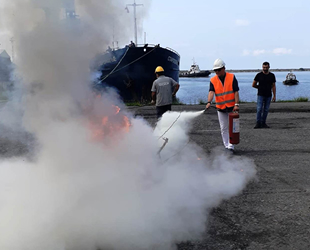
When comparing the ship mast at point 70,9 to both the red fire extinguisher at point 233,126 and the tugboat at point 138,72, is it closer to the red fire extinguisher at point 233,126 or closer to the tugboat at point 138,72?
the red fire extinguisher at point 233,126

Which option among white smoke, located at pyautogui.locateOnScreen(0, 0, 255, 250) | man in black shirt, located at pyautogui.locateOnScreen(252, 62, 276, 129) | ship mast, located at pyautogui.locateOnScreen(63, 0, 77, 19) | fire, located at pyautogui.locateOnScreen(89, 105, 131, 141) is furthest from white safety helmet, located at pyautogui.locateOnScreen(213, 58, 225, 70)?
man in black shirt, located at pyautogui.locateOnScreen(252, 62, 276, 129)

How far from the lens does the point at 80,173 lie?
386cm

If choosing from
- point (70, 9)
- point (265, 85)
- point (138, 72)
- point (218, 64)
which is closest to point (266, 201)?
point (218, 64)

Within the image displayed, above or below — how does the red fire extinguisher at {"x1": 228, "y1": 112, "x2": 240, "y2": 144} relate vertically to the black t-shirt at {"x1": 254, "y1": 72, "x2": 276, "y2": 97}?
below

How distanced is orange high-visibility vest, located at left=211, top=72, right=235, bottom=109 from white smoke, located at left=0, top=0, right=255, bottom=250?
2466 millimetres

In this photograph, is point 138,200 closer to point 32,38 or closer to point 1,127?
point 32,38

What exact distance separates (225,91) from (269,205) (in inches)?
127

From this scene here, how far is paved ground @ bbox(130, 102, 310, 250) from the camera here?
11.2 feet

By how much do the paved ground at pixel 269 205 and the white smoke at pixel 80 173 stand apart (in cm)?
21

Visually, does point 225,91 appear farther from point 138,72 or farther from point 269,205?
point 138,72

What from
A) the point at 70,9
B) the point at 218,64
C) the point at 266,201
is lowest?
the point at 266,201

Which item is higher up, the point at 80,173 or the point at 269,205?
the point at 80,173

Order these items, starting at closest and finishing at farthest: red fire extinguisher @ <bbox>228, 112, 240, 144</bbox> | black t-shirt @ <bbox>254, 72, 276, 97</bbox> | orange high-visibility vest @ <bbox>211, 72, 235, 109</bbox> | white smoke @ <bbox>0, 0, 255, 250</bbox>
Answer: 1. white smoke @ <bbox>0, 0, 255, 250</bbox>
2. red fire extinguisher @ <bbox>228, 112, 240, 144</bbox>
3. orange high-visibility vest @ <bbox>211, 72, 235, 109</bbox>
4. black t-shirt @ <bbox>254, 72, 276, 97</bbox>

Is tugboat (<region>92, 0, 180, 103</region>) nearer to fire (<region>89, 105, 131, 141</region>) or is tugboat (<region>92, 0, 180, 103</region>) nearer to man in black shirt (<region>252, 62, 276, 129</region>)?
man in black shirt (<region>252, 62, 276, 129</region>)
